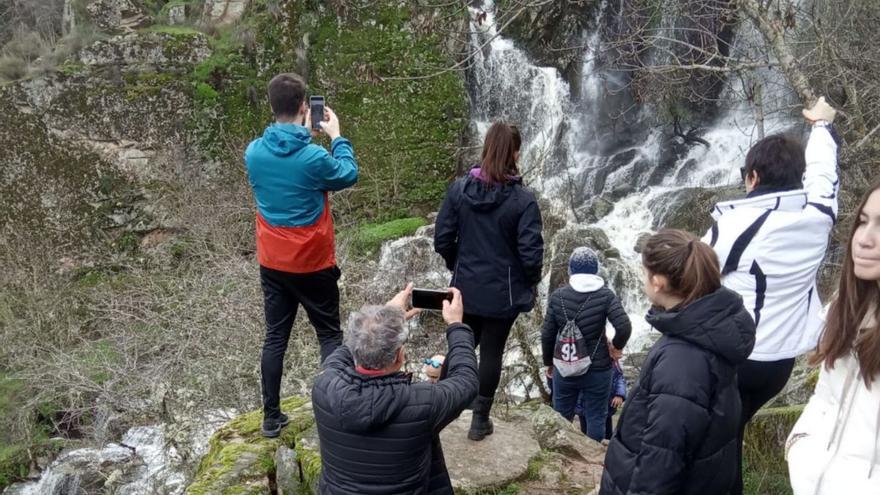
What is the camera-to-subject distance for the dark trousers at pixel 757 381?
2.82 metres

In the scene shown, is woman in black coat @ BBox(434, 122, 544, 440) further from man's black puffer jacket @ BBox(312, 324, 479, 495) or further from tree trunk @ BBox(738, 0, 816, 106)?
tree trunk @ BBox(738, 0, 816, 106)

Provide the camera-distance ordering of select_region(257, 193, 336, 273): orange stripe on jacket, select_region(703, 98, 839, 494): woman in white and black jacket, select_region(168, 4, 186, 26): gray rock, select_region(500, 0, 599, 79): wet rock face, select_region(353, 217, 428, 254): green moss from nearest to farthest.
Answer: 1. select_region(703, 98, 839, 494): woman in white and black jacket
2. select_region(257, 193, 336, 273): orange stripe on jacket
3. select_region(353, 217, 428, 254): green moss
4. select_region(500, 0, 599, 79): wet rock face
5. select_region(168, 4, 186, 26): gray rock

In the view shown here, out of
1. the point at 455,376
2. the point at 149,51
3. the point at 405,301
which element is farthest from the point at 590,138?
the point at 455,376

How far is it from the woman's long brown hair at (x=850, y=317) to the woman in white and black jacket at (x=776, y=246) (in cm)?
76

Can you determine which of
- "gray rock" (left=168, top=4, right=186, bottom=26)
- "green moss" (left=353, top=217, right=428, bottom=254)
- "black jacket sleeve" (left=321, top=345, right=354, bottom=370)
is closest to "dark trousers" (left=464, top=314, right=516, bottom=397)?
"black jacket sleeve" (left=321, top=345, right=354, bottom=370)

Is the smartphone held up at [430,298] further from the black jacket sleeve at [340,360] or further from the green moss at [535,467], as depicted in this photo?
the green moss at [535,467]

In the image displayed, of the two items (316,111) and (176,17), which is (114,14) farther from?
(316,111)

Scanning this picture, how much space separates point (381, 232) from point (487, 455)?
30.5ft

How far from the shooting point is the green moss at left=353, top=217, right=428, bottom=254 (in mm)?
12077

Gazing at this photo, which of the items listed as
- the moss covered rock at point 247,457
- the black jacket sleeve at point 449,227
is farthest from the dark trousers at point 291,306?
the black jacket sleeve at point 449,227

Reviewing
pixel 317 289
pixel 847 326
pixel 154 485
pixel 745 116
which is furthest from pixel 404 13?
pixel 847 326

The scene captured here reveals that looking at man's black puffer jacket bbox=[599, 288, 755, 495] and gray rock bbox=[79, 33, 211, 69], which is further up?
gray rock bbox=[79, 33, 211, 69]

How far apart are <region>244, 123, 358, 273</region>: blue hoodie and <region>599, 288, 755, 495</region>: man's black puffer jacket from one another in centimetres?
167

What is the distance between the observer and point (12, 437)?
34.6 ft
